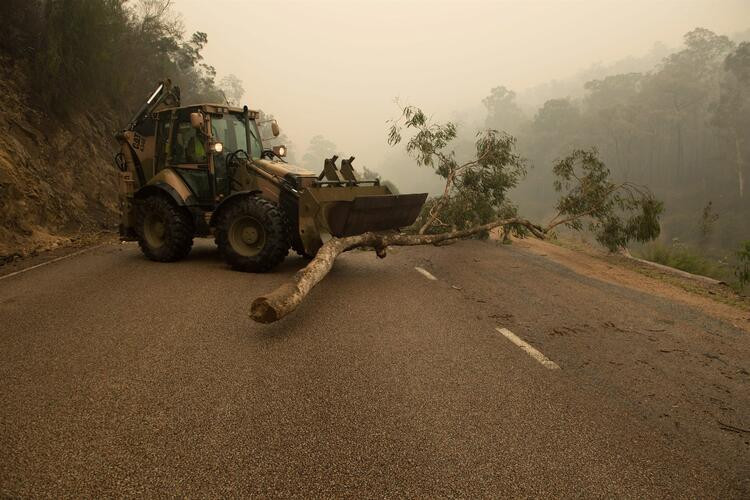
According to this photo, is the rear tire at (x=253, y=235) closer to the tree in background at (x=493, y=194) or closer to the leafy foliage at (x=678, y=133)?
the tree in background at (x=493, y=194)

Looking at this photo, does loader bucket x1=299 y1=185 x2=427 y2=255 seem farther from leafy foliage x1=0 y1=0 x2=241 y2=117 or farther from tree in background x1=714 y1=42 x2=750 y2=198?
tree in background x1=714 y1=42 x2=750 y2=198

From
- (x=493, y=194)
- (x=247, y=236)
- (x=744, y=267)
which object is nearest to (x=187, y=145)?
(x=247, y=236)

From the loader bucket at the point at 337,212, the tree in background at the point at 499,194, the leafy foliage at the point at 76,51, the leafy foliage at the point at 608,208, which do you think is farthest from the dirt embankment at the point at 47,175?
the leafy foliage at the point at 608,208

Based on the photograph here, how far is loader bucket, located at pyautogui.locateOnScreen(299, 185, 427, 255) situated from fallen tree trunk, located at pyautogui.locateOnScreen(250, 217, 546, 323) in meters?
0.21

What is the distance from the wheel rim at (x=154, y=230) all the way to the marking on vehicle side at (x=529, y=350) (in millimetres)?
6312

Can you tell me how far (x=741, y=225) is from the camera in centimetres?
3612

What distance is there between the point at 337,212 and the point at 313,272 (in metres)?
1.69

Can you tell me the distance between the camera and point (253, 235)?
7.46 metres

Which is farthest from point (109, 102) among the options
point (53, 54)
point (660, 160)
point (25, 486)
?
point (660, 160)

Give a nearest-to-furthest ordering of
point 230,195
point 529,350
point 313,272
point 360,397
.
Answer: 1. point 360,397
2. point 529,350
3. point 313,272
4. point 230,195

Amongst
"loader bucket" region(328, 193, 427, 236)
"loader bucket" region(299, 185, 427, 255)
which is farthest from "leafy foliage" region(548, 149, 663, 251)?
"loader bucket" region(299, 185, 427, 255)

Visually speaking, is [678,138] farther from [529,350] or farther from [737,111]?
[529,350]

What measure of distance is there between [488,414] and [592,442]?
680 mm

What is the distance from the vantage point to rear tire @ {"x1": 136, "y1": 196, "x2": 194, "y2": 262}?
26.1 ft
